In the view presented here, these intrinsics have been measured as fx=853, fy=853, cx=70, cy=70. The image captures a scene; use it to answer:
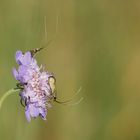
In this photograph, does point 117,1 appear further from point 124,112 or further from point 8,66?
point 8,66

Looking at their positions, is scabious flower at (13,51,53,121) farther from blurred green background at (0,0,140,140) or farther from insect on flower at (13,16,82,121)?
blurred green background at (0,0,140,140)

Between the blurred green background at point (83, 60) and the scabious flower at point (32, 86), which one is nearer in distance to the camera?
the scabious flower at point (32, 86)

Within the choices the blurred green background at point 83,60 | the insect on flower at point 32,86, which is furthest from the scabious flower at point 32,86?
the blurred green background at point 83,60

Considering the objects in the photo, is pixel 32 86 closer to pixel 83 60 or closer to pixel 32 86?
pixel 32 86

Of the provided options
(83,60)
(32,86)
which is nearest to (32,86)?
(32,86)

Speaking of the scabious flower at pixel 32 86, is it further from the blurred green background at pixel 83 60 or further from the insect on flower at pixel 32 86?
the blurred green background at pixel 83 60
